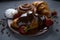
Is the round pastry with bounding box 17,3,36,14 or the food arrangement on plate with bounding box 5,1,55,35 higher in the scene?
the round pastry with bounding box 17,3,36,14

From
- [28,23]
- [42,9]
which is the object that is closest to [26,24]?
[28,23]

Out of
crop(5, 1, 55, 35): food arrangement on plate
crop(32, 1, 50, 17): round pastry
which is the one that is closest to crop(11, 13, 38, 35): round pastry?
crop(5, 1, 55, 35): food arrangement on plate

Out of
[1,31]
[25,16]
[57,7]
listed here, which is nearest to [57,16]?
[57,7]

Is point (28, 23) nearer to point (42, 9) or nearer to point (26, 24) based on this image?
point (26, 24)

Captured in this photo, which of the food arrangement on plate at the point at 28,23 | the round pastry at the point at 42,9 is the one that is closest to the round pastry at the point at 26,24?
the food arrangement on plate at the point at 28,23

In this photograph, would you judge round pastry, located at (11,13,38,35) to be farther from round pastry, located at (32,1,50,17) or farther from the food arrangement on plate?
round pastry, located at (32,1,50,17)

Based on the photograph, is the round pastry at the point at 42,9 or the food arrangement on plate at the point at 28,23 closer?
the food arrangement on plate at the point at 28,23

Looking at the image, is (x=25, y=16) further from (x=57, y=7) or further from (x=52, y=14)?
(x=57, y=7)

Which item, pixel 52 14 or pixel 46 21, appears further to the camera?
pixel 52 14

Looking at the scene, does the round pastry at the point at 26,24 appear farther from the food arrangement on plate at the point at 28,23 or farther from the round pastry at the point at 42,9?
the round pastry at the point at 42,9

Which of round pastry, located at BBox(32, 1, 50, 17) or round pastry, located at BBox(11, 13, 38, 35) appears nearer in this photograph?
round pastry, located at BBox(11, 13, 38, 35)

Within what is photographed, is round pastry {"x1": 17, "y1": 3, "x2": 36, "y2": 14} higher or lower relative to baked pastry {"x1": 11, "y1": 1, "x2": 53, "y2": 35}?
higher
